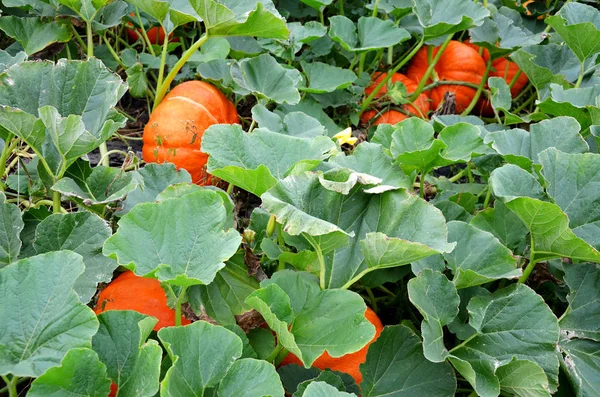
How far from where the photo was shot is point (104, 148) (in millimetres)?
2014

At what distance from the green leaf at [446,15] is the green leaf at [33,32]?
1179 millimetres

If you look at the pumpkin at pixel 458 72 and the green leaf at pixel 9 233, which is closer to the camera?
the green leaf at pixel 9 233

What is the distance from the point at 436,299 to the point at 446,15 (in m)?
1.32

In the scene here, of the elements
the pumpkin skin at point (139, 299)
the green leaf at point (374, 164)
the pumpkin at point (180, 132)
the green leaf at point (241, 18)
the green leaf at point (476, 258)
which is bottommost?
the pumpkin at point (180, 132)

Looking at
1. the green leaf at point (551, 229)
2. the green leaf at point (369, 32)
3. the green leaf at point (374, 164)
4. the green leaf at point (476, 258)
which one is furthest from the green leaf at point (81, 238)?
the green leaf at point (369, 32)

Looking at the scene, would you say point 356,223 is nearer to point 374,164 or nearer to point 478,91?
point 374,164

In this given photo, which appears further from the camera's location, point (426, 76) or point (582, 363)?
point (426, 76)

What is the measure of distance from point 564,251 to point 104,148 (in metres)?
1.37

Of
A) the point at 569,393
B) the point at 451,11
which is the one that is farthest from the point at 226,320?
the point at 451,11

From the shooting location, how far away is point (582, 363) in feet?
4.31

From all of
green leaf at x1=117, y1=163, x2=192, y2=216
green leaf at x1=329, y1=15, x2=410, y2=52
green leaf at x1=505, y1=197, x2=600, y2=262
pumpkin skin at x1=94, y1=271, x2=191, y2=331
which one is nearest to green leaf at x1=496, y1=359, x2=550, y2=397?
green leaf at x1=505, y1=197, x2=600, y2=262

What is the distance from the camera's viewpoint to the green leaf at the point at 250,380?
0.98m

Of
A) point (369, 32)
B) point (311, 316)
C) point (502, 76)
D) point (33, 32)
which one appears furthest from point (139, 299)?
point (502, 76)

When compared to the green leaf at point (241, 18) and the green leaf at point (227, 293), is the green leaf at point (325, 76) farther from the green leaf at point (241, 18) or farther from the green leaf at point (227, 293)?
the green leaf at point (227, 293)
